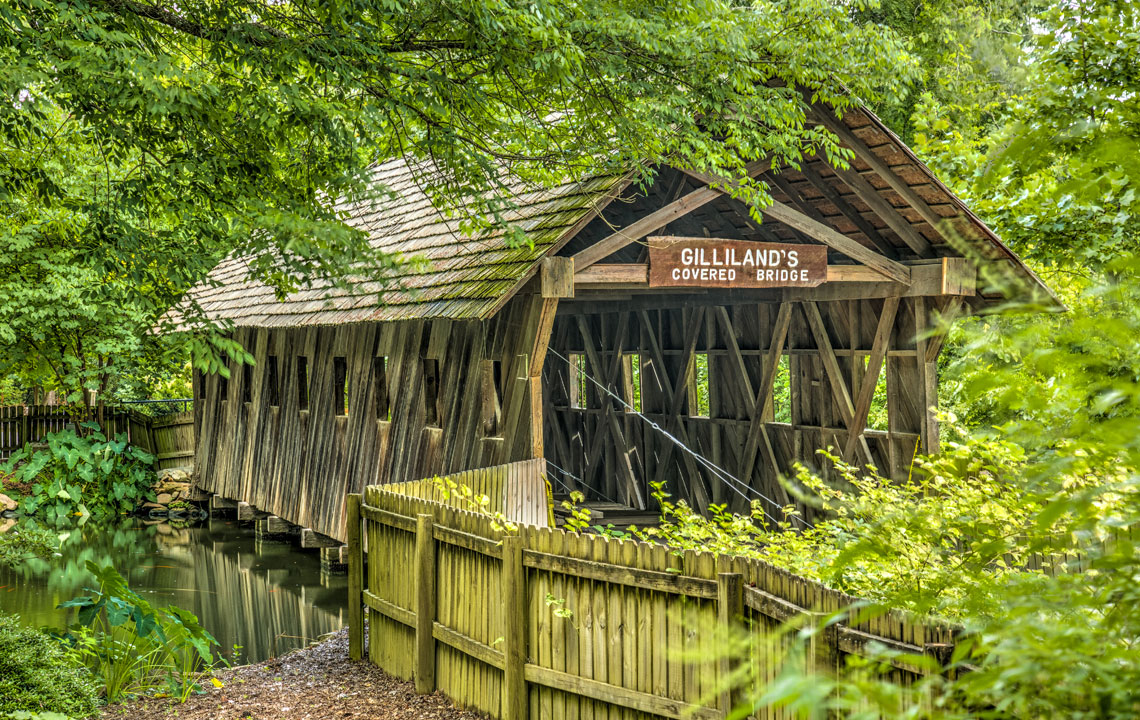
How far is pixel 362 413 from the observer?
14.6m

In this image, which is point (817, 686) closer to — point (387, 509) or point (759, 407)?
point (387, 509)

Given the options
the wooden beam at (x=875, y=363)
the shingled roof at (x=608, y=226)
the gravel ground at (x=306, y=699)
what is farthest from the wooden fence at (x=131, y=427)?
the wooden beam at (x=875, y=363)

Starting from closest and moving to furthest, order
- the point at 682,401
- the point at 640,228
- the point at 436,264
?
the point at 640,228 → the point at 436,264 → the point at 682,401

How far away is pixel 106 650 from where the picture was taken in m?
8.27

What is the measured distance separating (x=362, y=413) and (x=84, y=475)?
10.6 m

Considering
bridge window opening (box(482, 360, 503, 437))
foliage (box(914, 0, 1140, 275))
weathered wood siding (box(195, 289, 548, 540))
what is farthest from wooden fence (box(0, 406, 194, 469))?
foliage (box(914, 0, 1140, 275))

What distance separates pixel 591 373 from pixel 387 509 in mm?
8920

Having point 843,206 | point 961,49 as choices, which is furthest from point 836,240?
point 961,49

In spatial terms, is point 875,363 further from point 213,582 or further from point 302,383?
point 213,582

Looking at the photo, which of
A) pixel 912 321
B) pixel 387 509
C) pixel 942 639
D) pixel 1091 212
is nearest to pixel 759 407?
pixel 912 321

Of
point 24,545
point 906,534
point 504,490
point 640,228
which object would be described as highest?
point 640,228

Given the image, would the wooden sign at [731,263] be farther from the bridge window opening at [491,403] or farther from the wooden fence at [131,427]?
the wooden fence at [131,427]

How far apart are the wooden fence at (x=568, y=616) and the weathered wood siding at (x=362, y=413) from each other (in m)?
2.50

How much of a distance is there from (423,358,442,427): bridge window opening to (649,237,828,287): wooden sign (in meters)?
3.95
